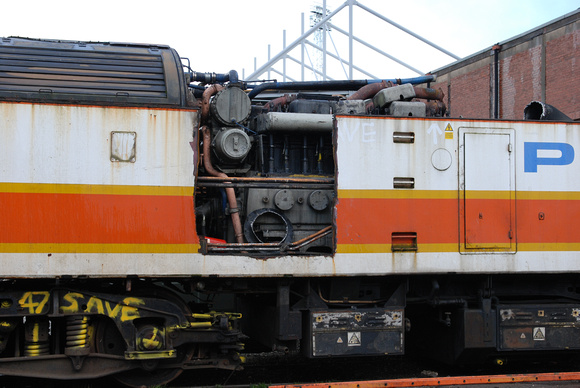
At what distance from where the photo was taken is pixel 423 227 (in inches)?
255

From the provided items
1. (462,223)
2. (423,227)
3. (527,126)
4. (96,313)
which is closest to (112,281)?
(96,313)

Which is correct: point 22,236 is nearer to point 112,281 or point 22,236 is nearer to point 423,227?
point 112,281

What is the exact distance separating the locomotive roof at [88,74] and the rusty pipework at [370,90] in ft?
7.91

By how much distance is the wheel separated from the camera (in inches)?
242

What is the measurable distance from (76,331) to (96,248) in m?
0.95

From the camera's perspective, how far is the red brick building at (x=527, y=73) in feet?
51.3

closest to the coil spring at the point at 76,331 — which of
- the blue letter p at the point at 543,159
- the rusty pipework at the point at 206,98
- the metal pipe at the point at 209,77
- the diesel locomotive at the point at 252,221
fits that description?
the diesel locomotive at the point at 252,221

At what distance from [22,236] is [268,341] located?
295 cm

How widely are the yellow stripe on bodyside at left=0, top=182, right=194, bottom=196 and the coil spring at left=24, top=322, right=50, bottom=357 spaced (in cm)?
144

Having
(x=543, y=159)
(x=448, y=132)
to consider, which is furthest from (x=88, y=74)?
(x=543, y=159)

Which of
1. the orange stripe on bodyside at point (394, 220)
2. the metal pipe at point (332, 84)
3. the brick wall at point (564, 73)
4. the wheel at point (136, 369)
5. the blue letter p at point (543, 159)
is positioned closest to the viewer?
the wheel at point (136, 369)

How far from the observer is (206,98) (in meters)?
6.54

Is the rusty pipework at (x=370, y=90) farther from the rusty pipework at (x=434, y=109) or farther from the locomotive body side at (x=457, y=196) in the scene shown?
the locomotive body side at (x=457, y=196)

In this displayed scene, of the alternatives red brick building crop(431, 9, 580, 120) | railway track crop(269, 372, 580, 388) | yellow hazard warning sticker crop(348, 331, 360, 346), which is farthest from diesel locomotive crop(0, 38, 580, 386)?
red brick building crop(431, 9, 580, 120)
